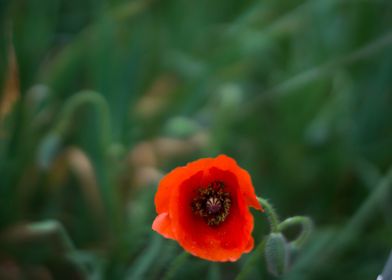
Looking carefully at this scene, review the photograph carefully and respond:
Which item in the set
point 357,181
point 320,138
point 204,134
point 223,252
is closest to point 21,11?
point 204,134

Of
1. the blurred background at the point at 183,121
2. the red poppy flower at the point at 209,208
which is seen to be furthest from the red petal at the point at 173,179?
the blurred background at the point at 183,121

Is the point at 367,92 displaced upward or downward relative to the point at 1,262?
upward

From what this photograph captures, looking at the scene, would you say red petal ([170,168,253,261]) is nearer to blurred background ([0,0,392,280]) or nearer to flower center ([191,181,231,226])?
flower center ([191,181,231,226])

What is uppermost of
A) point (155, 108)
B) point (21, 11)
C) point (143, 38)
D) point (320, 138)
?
point (21, 11)

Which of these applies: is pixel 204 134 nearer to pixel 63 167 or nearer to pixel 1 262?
pixel 63 167

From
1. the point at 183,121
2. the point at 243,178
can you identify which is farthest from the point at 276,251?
the point at 183,121

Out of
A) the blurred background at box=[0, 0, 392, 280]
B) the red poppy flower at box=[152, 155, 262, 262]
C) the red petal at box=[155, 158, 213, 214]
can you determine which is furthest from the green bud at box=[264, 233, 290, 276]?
the blurred background at box=[0, 0, 392, 280]

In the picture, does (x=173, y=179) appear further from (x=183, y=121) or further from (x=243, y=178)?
(x=183, y=121)
